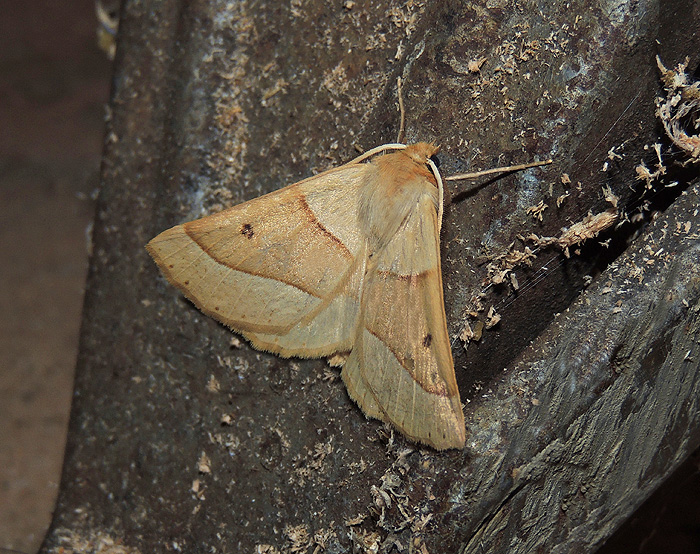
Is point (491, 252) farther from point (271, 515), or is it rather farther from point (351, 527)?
point (271, 515)

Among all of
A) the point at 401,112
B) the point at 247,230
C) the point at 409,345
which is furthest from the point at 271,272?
the point at 401,112

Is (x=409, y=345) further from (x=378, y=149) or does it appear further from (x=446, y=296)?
(x=378, y=149)

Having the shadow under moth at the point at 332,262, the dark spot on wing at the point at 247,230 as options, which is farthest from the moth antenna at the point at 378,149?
the dark spot on wing at the point at 247,230

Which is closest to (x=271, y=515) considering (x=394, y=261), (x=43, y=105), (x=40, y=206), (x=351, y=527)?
(x=351, y=527)

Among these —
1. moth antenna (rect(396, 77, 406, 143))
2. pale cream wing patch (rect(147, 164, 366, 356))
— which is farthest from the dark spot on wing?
moth antenna (rect(396, 77, 406, 143))

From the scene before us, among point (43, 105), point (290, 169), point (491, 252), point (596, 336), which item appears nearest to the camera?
point (596, 336)

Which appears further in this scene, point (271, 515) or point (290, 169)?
point (290, 169)

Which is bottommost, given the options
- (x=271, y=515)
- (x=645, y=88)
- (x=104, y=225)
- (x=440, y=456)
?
Result: (x=271, y=515)
